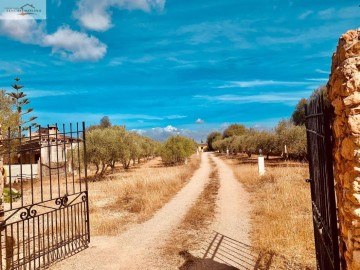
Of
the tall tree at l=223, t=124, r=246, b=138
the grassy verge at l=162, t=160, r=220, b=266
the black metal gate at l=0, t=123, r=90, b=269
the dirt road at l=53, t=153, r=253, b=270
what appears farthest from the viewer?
the tall tree at l=223, t=124, r=246, b=138

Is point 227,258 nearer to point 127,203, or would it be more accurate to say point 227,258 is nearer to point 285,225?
point 285,225

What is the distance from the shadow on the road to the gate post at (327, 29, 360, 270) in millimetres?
3510

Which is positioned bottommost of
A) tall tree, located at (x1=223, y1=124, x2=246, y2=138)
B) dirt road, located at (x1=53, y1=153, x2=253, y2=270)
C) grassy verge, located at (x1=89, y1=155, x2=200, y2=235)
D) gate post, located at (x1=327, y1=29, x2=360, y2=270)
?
dirt road, located at (x1=53, y1=153, x2=253, y2=270)

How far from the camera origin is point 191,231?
862cm

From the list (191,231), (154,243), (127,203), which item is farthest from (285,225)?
(127,203)

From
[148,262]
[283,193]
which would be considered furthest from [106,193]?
[148,262]

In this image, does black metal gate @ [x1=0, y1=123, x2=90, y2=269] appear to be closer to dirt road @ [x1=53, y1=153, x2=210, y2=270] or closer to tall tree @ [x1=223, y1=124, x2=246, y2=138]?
dirt road @ [x1=53, y1=153, x2=210, y2=270]

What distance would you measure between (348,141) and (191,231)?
6.88m

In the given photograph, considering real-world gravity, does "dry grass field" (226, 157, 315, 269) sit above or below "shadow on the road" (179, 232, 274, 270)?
above

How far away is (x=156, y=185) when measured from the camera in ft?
53.7

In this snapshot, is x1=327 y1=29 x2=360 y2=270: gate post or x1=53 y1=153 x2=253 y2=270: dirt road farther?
x1=53 y1=153 x2=253 y2=270: dirt road

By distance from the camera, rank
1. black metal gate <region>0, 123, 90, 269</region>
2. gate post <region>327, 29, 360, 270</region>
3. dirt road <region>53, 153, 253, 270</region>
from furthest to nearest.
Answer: dirt road <region>53, 153, 253, 270</region> < black metal gate <region>0, 123, 90, 269</region> < gate post <region>327, 29, 360, 270</region>

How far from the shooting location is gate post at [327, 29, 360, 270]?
236 centimetres

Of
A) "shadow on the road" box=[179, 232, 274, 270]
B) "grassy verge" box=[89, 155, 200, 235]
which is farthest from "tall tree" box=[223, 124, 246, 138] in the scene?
"shadow on the road" box=[179, 232, 274, 270]
